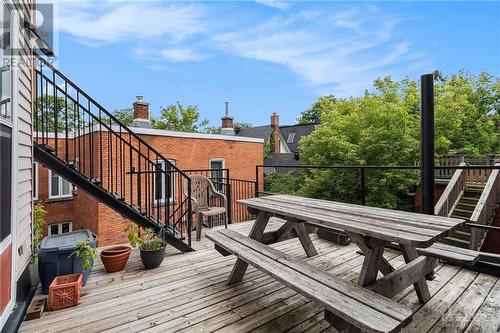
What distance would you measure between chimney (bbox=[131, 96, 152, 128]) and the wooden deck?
24.2ft

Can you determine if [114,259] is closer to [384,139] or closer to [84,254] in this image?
[84,254]

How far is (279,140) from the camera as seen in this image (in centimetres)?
1866

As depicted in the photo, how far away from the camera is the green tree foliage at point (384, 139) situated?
825cm

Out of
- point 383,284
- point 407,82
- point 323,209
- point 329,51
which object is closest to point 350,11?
point 329,51

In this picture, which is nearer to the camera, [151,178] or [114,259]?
[114,259]

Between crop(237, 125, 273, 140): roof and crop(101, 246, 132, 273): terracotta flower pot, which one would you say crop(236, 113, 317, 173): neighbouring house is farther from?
crop(101, 246, 132, 273): terracotta flower pot

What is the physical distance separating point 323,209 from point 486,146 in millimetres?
13588

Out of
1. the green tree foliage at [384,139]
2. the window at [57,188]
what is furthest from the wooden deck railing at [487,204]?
the window at [57,188]

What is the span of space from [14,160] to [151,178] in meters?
5.64

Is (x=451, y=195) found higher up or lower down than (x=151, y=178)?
lower down

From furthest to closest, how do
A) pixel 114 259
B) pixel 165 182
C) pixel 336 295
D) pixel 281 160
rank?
pixel 281 160
pixel 165 182
pixel 114 259
pixel 336 295

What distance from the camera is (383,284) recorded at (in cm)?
152

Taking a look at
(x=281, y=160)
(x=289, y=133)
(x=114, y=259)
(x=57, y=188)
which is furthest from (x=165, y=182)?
(x=289, y=133)

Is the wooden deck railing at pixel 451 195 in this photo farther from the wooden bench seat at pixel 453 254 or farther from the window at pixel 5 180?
the window at pixel 5 180
